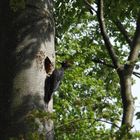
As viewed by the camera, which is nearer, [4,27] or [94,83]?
[4,27]

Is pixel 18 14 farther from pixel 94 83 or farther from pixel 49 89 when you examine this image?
pixel 94 83

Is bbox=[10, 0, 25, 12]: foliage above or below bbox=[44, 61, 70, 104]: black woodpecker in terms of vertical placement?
above

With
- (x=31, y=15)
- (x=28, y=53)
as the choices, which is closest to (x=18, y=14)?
(x=31, y=15)

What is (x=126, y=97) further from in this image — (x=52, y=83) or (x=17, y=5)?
(x=17, y=5)

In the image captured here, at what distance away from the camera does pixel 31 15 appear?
3.22 m

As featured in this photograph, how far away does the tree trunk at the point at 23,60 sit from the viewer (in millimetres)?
2914

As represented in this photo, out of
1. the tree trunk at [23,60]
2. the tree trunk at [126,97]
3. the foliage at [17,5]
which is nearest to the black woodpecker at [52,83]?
the tree trunk at [23,60]

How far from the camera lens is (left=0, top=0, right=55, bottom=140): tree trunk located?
2.91 meters

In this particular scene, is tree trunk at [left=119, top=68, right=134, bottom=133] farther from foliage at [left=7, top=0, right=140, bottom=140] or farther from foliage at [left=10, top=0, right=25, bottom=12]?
foliage at [left=10, top=0, right=25, bottom=12]

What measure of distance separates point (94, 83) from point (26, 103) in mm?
18310

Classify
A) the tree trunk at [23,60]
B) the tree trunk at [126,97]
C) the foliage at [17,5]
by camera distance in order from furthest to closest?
the tree trunk at [126,97] → the foliage at [17,5] → the tree trunk at [23,60]

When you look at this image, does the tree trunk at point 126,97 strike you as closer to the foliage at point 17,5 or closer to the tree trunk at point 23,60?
the tree trunk at point 23,60

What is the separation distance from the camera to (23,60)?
3.04 meters

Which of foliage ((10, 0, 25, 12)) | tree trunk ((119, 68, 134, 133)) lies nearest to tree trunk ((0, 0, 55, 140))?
foliage ((10, 0, 25, 12))
